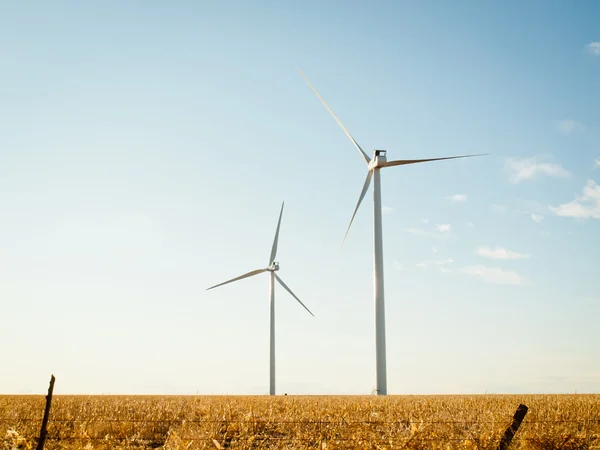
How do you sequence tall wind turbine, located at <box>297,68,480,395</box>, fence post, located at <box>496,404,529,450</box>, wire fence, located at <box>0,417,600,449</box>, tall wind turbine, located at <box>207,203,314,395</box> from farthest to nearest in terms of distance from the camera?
tall wind turbine, located at <box>207,203,314,395</box> → tall wind turbine, located at <box>297,68,480,395</box> → wire fence, located at <box>0,417,600,449</box> → fence post, located at <box>496,404,529,450</box>

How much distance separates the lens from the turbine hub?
53.1 meters

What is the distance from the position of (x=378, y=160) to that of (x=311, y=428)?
3904 centimetres

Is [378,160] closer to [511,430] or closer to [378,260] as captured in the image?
[378,260]

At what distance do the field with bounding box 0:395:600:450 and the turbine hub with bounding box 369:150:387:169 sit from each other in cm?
3375

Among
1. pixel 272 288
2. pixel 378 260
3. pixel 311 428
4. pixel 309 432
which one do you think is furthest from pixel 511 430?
pixel 272 288

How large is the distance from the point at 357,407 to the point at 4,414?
13.0 meters

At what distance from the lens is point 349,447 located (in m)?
14.0

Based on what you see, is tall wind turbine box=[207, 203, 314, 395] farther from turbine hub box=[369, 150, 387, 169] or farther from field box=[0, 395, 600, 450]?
field box=[0, 395, 600, 450]

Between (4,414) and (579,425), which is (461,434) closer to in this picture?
(579,425)

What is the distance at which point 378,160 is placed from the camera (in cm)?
5306

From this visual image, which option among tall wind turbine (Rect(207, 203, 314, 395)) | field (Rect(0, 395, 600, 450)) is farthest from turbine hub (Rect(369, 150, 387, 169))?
field (Rect(0, 395, 600, 450))

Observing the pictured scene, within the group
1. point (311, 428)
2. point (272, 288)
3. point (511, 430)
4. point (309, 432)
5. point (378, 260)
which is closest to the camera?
point (511, 430)

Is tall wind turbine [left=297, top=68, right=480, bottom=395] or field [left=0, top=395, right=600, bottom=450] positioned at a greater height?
tall wind turbine [left=297, top=68, right=480, bottom=395]

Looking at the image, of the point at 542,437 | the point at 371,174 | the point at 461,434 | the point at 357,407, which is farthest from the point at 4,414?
the point at 371,174
